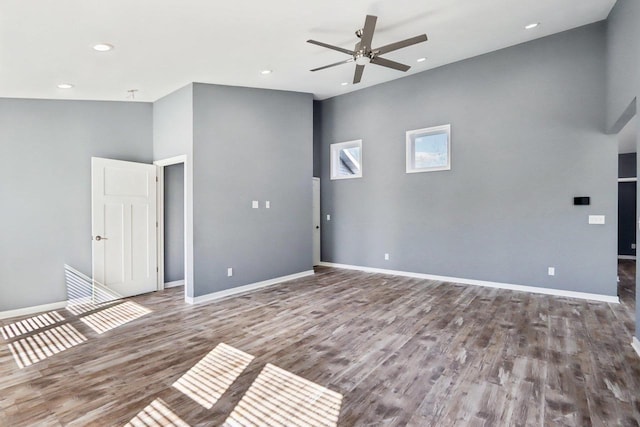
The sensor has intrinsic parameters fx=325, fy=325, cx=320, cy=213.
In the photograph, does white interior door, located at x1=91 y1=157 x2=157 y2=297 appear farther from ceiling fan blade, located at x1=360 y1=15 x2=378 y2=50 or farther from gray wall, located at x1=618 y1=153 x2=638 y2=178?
gray wall, located at x1=618 y1=153 x2=638 y2=178

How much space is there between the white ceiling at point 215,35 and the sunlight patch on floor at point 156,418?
3245 mm

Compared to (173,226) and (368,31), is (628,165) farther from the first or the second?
(173,226)

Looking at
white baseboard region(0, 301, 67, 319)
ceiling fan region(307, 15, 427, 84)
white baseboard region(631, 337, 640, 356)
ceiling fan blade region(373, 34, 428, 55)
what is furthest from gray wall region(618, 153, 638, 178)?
white baseboard region(0, 301, 67, 319)

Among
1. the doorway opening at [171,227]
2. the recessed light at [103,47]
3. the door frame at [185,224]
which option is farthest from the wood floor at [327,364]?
the recessed light at [103,47]

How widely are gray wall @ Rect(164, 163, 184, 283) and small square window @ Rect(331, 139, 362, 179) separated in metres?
3.15

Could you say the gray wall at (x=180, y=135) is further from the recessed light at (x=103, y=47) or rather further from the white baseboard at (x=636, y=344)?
the white baseboard at (x=636, y=344)

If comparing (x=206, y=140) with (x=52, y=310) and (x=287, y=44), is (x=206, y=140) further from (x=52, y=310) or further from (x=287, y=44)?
(x=52, y=310)

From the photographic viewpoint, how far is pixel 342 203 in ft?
23.3

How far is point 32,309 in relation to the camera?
4395 mm

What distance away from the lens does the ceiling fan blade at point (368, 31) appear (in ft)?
10.3

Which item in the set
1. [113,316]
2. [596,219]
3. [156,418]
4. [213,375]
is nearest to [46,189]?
[113,316]

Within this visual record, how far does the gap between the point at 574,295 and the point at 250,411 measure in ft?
15.8

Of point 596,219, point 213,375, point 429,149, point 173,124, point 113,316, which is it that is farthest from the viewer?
point 429,149

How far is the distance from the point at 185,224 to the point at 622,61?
574cm
